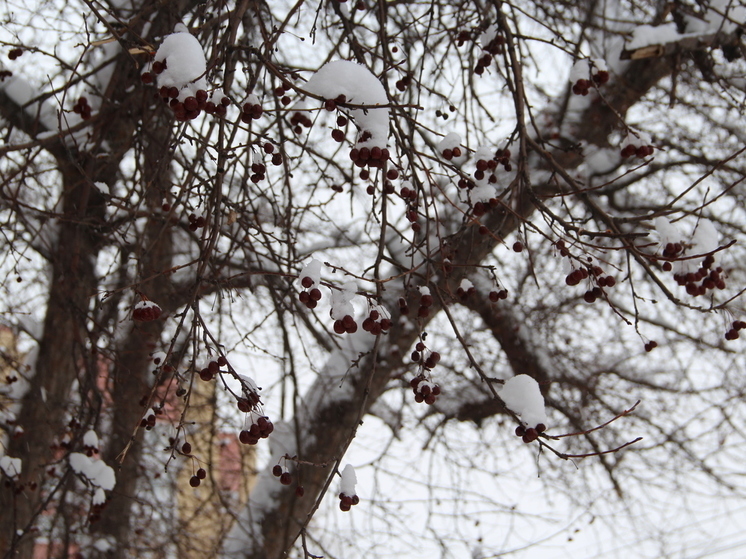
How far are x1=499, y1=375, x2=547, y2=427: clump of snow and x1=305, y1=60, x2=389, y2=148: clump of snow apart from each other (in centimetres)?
71

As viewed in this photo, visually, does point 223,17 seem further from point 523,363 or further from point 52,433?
point 523,363

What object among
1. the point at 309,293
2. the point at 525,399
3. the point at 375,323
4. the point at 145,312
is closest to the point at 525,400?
the point at 525,399

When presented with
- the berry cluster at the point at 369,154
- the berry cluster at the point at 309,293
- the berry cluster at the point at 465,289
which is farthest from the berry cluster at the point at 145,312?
the berry cluster at the point at 465,289

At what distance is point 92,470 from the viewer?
2648 mm

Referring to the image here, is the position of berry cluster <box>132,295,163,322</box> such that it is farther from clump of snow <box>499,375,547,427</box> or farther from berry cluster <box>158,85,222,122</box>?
clump of snow <box>499,375,547,427</box>

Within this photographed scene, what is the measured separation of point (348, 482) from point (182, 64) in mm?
1109

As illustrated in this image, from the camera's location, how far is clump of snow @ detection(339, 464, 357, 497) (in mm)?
1623

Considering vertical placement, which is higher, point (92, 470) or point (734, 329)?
point (92, 470)

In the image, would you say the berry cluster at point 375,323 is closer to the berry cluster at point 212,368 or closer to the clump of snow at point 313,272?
the clump of snow at point 313,272

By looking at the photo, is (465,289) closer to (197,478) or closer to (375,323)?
(375,323)

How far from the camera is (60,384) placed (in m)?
3.79

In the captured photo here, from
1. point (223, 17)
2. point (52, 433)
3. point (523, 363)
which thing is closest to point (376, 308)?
point (223, 17)

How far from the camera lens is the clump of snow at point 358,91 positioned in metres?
1.50

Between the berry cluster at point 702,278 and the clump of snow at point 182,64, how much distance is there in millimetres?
1462
